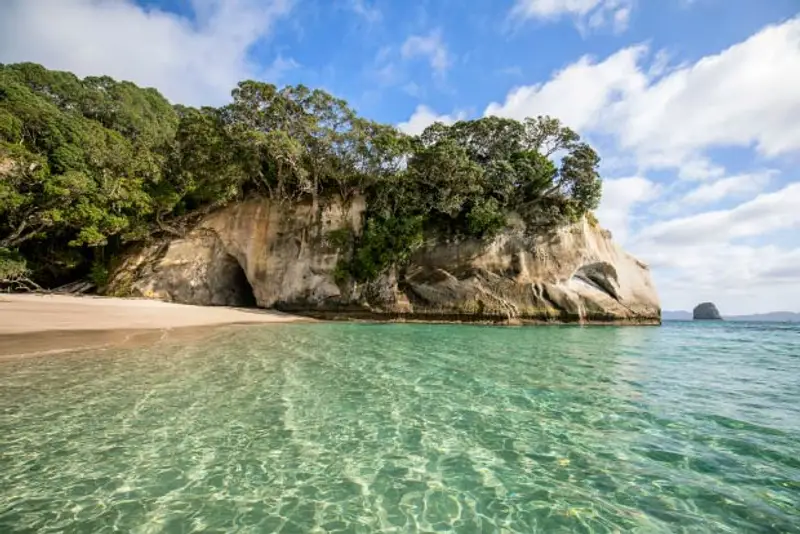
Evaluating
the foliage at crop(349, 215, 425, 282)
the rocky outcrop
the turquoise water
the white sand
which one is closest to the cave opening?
the white sand

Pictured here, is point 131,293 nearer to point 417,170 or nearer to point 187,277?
point 187,277

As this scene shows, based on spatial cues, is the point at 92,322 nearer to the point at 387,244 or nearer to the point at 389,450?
the point at 387,244

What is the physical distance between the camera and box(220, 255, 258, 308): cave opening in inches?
1254

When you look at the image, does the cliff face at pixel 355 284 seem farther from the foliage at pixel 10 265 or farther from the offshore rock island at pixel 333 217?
the foliage at pixel 10 265

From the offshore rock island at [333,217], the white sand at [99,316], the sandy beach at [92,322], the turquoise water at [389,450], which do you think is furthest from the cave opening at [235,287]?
the turquoise water at [389,450]

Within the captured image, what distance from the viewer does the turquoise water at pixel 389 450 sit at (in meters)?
3.61

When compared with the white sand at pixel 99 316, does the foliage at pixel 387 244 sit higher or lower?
higher

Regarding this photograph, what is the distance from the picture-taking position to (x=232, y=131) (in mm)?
25594

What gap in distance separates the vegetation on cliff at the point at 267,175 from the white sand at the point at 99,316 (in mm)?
6449

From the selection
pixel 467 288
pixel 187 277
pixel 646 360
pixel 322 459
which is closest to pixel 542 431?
pixel 322 459

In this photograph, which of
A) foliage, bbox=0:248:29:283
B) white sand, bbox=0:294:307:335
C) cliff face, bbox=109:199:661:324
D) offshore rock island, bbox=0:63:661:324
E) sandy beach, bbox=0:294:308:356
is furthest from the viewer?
cliff face, bbox=109:199:661:324

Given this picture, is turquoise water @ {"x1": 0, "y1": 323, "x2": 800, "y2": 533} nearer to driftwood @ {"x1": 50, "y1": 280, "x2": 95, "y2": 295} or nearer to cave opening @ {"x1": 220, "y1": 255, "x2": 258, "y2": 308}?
driftwood @ {"x1": 50, "y1": 280, "x2": 95, "y2": 295}

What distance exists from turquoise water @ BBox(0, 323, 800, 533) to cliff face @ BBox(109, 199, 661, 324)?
19.0 meters

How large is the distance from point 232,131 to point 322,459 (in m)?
25.7
